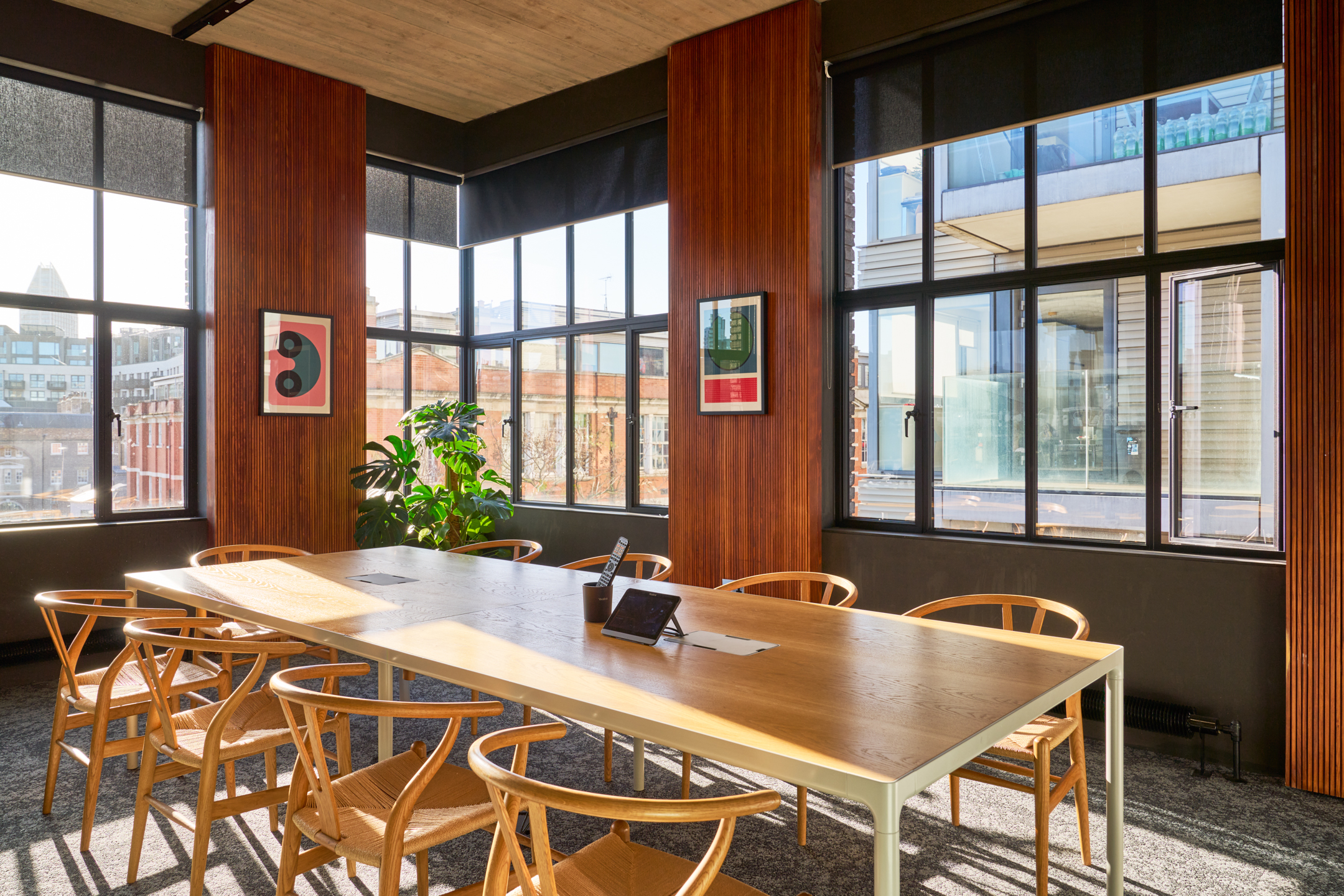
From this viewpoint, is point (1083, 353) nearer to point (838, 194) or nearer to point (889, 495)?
point (889, 495)

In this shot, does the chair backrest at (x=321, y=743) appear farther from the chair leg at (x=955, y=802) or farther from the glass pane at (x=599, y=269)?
the glass pane at (x=599, y=269)

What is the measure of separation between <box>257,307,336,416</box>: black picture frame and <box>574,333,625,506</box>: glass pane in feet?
5.83

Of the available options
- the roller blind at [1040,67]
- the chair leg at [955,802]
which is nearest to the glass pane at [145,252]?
the roller blind at [1040,67]

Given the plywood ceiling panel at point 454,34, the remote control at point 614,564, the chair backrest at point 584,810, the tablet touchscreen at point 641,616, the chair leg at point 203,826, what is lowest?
the chair leg at point 203,826

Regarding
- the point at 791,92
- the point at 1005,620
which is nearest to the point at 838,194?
the point at 791,92

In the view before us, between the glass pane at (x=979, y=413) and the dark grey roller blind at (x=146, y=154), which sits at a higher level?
the dark grey roller blind at (x=146, y=154)

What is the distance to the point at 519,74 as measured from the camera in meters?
6.10

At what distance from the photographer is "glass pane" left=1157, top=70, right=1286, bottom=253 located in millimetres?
3859

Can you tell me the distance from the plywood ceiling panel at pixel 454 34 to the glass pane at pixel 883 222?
1.14 m

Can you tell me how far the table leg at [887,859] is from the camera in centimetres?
149

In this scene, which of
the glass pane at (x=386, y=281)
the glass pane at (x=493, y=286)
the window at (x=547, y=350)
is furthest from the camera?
the glass pane at (x=493, y=286)

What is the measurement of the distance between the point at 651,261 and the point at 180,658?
4244mm

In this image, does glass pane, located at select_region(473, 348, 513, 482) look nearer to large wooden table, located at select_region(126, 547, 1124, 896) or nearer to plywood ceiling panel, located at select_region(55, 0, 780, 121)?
plywood ceiling panel, located at select_region(55, 0, 780, 121)

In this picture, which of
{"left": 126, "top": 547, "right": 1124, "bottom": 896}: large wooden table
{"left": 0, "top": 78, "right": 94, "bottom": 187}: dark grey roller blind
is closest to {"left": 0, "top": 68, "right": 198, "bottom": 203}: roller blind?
{"left": 0, "top": 78, "right": 94, "bottom": 187}: dark grey roller blind
